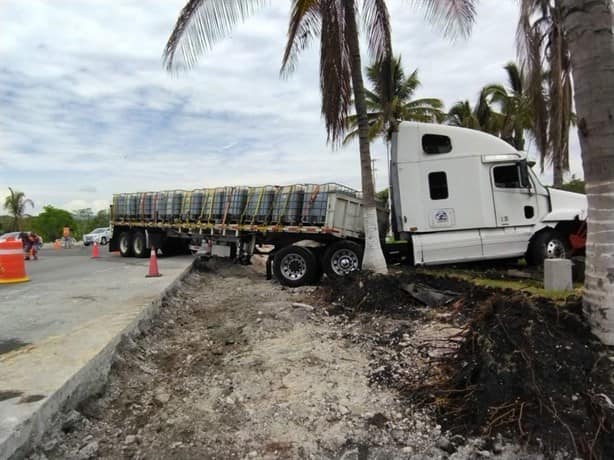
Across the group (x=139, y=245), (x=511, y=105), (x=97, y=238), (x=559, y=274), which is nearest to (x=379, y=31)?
(x=559, y=274)

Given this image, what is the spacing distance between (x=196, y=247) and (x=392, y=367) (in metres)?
10.9

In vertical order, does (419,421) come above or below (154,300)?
below

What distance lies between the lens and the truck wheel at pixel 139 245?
1589 cm

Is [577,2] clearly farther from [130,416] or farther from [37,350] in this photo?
[37,350]

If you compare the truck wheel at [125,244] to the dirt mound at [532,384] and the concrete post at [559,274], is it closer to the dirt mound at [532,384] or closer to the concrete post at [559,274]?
the concrete post at [559,274]

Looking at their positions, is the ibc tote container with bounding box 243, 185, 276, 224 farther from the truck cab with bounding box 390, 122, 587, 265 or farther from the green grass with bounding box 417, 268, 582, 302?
the green grass with bounding box 417, 268, 582, 302

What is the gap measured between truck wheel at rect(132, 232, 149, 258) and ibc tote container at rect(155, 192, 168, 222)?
1507 millimetres

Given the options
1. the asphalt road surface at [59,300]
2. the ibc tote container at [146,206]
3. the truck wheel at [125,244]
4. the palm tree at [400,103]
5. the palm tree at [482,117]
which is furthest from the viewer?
the palm tree at [482,117]

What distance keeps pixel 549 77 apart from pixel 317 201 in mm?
10482

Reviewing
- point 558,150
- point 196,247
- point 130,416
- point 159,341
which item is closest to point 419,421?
point 130,416

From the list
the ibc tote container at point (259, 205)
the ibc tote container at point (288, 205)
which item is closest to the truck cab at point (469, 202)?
the ibc tote container at point (288, 205)

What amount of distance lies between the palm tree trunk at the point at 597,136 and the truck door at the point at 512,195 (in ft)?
17.8

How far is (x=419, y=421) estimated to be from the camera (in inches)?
137

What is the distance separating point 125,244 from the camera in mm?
16500
